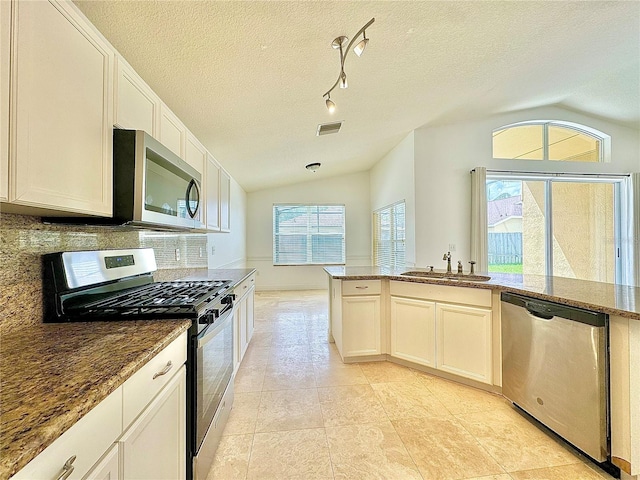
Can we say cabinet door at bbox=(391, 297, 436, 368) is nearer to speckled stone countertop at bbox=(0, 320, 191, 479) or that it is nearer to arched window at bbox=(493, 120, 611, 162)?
speckled stone countertop at bbox=(0, 320, 191, 479)

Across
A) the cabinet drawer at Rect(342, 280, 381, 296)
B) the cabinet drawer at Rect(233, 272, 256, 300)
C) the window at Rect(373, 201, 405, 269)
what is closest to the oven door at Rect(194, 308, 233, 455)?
the cabinet drawer at Rect(233, 272, 256, 300)

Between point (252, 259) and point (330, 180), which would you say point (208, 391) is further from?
point (330, 180)

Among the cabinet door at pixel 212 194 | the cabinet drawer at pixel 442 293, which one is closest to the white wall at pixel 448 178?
the cabinet drawer at pixel 442 293

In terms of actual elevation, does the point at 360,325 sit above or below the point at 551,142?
below

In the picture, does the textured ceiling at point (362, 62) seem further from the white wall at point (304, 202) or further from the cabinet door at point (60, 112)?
the white wall at point (304, 202)

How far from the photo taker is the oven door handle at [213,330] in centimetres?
133

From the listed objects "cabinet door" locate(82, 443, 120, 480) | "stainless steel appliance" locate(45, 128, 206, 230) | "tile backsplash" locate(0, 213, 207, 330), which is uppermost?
"stainless steel appliance" locate(45, 128, 206, 230)

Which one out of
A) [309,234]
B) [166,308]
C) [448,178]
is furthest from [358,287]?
[309,234]

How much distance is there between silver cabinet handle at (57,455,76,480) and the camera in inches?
22.4

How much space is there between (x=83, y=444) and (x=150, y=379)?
0.30 m

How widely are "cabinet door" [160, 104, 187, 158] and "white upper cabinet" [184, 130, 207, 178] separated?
0.10 m

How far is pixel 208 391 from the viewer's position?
1.45 meters

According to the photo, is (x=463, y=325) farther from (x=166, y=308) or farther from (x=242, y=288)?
(x=166, y=308)

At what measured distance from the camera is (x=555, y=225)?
14.1 feet
